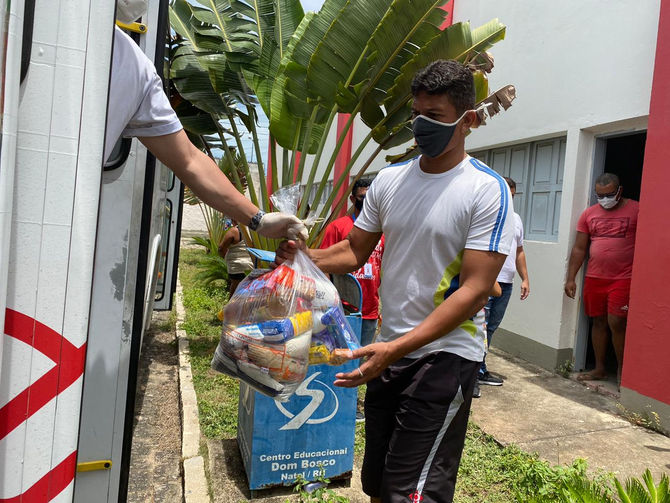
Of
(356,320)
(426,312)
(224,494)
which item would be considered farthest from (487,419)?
(426,312)

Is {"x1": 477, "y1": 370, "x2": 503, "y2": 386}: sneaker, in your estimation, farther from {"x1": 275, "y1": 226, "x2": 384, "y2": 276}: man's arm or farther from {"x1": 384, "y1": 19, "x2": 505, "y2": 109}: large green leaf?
{"x1": 275, "y1": 226, "x2": 384, "y2": 276}: man's arm

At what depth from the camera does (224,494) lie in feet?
10.4

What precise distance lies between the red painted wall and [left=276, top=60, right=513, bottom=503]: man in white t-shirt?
274 cm

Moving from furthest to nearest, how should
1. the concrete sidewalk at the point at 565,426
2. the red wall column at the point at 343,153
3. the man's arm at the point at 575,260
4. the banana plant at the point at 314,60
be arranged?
the red wall column at the point at 343,153, the man's arm at the point at 575,260, the banana plant at the point at 314,60, the concrete sidewalk at the point at 565,426

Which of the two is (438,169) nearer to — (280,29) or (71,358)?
(71,358)

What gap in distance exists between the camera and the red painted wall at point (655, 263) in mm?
4230

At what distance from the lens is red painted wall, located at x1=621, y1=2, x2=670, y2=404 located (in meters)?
4.23

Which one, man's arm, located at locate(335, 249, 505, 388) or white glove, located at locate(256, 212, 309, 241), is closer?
man's arm, located at locate(335, 249, 505, 388)

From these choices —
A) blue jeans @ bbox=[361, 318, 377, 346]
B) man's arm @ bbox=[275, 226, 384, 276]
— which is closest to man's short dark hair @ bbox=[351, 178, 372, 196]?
blue jeans @ bbox=[361, 318, 377, 346]

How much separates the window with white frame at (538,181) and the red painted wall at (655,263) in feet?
5.03

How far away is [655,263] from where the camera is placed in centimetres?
431

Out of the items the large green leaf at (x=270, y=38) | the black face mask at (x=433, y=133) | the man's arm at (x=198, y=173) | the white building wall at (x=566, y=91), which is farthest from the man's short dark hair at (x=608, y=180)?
the man's arm at (x=198, y=173)

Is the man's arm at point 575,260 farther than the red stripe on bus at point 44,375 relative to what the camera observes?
Yes

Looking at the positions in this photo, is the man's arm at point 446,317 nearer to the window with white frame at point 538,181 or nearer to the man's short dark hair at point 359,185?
the man's short dark hair at point 359,185
